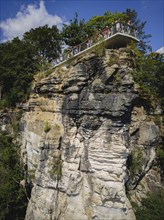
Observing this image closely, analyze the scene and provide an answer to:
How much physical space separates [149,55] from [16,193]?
1730 cm

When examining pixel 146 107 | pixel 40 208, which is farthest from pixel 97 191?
pixel 146 107

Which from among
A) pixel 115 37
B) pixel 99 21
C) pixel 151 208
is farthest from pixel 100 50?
pixel 151 208

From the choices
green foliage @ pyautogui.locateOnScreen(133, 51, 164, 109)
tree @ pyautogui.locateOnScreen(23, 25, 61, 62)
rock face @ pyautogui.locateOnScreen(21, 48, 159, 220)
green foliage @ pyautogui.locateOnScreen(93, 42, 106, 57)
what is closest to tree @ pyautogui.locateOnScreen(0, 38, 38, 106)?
tree @ pyautogui.locateOnScreen(23, 25, 61, 62)

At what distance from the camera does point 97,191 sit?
10.4m

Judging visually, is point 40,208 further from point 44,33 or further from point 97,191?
point 44,33

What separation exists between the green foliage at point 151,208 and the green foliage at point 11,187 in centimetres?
1083

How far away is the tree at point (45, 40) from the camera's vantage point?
69.4 feet

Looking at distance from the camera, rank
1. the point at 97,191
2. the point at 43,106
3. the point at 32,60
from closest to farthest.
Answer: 1. the point at 97,191
2. the point at 43,106
3. the point at 32,60

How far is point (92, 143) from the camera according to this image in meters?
11.0

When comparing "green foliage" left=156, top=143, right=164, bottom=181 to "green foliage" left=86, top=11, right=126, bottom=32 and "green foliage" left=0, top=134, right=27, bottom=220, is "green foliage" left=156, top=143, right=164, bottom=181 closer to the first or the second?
"green foliage" left=0, top=134, right=27, bottom=220

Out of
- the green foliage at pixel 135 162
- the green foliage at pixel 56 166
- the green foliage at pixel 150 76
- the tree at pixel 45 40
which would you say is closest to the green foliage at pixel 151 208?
the green foliage at pixel 135 162

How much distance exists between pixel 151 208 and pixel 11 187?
487 inches

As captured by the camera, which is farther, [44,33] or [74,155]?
[44,33]

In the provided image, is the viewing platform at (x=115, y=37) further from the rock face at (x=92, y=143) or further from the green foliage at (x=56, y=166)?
the green foliage at (x=56, y=166)
